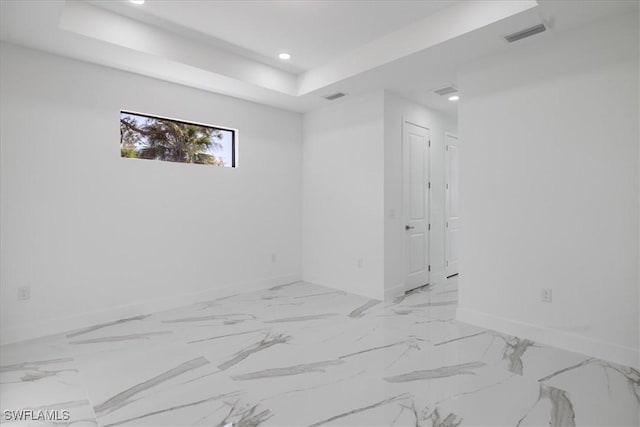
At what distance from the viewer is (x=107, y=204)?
3.63 metres

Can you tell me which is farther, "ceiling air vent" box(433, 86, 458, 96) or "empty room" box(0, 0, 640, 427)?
"ceiling air vent" box(433, 86, 458, 96)

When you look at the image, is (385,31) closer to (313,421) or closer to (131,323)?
(313,421)

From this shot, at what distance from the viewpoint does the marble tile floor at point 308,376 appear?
2.06 m

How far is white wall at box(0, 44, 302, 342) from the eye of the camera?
3150 millimetres

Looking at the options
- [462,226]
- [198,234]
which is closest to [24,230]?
[198,234]

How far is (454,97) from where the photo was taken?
15.3 feet

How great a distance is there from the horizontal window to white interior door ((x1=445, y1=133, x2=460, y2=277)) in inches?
131

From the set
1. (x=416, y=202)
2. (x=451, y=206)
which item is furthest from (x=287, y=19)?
(x=451, y=206)

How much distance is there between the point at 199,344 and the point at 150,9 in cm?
290

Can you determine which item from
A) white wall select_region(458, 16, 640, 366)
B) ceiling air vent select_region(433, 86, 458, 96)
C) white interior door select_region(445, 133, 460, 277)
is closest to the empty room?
white wall select_region(458, 16, 640, 366)

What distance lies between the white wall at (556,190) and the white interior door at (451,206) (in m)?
2.15

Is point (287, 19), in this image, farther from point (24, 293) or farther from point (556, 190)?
point (24, 293)

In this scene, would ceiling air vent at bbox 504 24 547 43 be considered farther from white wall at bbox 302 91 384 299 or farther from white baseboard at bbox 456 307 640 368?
white baseboard at bbox 456 307 640 368

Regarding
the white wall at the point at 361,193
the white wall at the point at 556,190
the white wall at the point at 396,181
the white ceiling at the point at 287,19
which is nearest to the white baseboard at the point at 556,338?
the white wall at the point at 556,190
